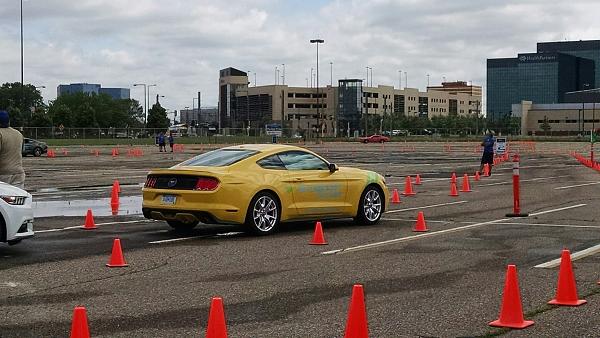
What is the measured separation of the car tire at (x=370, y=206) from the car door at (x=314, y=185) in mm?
398

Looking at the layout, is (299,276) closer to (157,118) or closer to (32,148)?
(32,148)

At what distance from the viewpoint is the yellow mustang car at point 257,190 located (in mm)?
12742

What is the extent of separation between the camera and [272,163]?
45.1 feet

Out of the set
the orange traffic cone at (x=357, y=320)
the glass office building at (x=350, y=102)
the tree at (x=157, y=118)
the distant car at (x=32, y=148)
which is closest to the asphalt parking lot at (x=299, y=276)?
the orange traffic cone at (x=357, y=320)

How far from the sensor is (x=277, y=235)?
44.1ft

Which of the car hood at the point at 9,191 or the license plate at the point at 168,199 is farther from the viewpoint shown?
the license plate at the point at 168,199

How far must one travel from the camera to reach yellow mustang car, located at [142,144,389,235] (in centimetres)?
1274

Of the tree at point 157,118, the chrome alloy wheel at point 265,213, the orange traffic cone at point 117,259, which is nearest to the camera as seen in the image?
the orange traffic cone at point 117,259

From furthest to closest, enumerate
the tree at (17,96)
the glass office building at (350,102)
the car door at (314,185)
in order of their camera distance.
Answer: the glass office building at (350,102) → the tree at (17,96) → the car door at (314,185)

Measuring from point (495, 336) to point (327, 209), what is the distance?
24.6ft

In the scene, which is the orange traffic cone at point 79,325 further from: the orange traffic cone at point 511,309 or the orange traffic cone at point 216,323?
the orange traffic cone at point 511,309

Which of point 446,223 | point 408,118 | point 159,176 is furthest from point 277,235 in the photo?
point 408,118

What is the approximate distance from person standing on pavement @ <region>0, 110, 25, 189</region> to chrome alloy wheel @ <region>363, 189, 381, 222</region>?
18.4 ft

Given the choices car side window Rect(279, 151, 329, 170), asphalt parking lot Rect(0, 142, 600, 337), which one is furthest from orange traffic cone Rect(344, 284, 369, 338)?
car side window Rect(279, 151, 329, 170)
